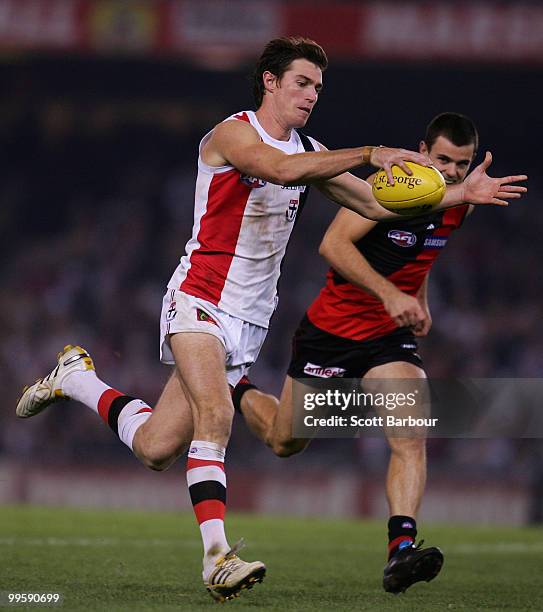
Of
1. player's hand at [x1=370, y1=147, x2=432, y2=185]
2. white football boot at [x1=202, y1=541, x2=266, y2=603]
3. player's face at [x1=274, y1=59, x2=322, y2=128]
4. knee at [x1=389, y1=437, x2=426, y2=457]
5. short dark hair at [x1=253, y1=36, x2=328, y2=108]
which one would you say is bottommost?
knee at [x1=389, y1=437, x2=426, y2=457]

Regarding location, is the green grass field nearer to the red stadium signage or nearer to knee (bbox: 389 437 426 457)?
knee (bbox: 389 437 426 457)

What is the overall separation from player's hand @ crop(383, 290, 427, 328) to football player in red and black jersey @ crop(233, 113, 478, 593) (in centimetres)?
3

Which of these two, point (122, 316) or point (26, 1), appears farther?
point (122, 316)

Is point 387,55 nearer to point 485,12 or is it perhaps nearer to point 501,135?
point 485,12

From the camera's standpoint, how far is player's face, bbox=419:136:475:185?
6.95 meters

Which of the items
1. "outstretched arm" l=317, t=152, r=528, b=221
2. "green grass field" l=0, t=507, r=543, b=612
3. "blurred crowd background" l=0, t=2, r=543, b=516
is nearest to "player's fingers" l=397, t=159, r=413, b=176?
A: "outstretched arm" l=317, t=152, r=528, b=221

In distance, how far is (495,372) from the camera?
52.7 feet

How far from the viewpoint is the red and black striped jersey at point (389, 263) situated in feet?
23.3

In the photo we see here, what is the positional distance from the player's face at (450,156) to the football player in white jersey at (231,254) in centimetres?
82

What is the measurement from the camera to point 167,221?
762 inches

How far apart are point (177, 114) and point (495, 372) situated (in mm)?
7461

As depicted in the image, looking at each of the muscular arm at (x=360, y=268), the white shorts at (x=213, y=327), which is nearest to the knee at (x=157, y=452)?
the white shorts at (x=213, y=327)

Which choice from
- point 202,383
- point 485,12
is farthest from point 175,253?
point 202,383

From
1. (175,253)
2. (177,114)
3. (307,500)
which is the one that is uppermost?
(177,114)
